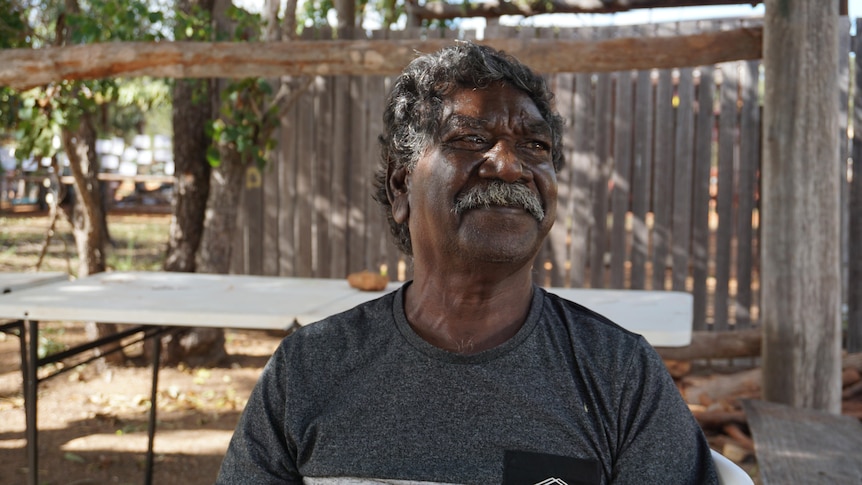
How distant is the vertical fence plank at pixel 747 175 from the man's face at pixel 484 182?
189 inches

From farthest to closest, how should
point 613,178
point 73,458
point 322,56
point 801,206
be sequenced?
point 613,178
point 73,458
point 322,56
point 801,206

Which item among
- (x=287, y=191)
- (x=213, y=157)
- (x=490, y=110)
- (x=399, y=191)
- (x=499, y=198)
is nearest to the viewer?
(x=499, y=198)

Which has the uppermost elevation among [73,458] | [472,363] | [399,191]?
[399,191]

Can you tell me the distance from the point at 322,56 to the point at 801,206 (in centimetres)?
239

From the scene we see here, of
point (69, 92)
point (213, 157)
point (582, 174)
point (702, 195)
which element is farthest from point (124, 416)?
point (702, 195)

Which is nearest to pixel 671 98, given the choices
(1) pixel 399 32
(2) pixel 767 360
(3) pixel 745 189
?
(3) pixel 745 189

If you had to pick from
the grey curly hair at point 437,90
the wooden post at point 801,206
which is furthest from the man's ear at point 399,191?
the wooden post at point 801,206

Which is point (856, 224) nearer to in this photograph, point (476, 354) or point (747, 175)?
point (747, 175)

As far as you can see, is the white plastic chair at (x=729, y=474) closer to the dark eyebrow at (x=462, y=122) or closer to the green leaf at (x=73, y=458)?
the dark eyebrow at (x=462, y=122)

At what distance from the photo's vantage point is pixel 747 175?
6172 millimetres

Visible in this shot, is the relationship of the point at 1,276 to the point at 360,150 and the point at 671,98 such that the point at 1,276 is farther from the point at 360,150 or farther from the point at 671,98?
the point at 671,98

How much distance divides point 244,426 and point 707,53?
10.7ft

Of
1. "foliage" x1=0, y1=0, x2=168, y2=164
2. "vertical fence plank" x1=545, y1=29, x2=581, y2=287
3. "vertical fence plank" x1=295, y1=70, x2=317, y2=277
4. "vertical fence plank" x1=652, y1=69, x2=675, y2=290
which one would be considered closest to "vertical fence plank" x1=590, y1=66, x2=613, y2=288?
"vertical fence plank" x1=545, y1=29, x2=581, y2=287

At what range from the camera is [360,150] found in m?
6.89
